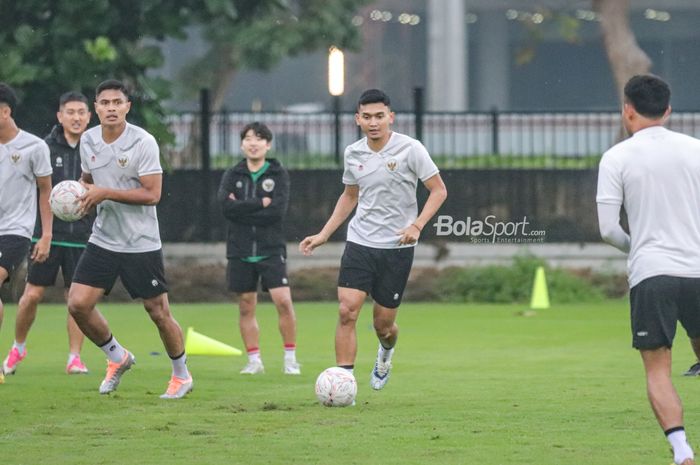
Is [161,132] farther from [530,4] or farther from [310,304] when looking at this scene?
[530,4]

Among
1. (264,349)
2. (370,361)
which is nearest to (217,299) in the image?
(264,349)

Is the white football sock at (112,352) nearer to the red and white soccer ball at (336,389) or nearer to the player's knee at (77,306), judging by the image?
the player's knee at (77,306)

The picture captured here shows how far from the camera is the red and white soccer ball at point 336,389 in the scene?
34.5 feet

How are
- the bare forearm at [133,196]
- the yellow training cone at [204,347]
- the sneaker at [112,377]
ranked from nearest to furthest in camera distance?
the bare forearm at [133,196], the sneaker at [112,377], the yellow training cone at [204,347]

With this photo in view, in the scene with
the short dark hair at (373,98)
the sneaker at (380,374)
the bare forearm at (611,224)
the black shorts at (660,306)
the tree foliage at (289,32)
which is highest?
the tree foliage at (289,32)

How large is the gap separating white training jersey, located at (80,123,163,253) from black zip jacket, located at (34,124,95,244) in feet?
6.78

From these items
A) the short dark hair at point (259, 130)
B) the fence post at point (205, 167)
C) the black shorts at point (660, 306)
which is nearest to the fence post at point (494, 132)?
the fence post at point (205, 167)

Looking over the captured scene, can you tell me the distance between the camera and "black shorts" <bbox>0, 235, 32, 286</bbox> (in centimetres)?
1155

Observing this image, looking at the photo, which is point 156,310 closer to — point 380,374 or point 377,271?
point 377,271

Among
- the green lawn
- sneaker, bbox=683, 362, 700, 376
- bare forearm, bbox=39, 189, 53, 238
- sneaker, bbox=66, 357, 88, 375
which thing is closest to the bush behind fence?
the green lawn

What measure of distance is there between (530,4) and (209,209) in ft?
96.6

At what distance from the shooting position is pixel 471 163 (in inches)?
880

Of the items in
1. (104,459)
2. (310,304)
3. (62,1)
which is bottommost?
(310,304)

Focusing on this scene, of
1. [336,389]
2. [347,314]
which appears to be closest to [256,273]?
[347,314]
